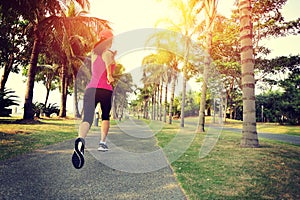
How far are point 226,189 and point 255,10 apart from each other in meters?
23.5

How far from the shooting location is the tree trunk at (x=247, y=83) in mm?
7168

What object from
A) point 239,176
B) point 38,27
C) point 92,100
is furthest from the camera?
point 38,27

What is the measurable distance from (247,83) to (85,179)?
5.77 m

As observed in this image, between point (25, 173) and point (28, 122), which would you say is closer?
point (25, 173)

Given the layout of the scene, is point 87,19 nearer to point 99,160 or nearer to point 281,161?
point 99,160

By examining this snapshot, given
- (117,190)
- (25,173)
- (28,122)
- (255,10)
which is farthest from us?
(255,10)

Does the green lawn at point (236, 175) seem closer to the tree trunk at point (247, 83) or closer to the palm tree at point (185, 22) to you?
the tree trunk at point (247, 83)

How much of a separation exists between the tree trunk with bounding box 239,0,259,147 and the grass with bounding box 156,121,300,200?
1.13m

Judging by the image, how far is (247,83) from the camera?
7355 mm

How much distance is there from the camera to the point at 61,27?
14250 mm

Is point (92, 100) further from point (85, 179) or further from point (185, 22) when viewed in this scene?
point (185, 22)

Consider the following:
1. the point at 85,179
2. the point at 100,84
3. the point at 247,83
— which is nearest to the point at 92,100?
the point at 100,84

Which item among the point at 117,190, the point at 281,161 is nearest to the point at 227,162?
the point at 281,161

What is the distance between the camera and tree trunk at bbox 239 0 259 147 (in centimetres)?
717
